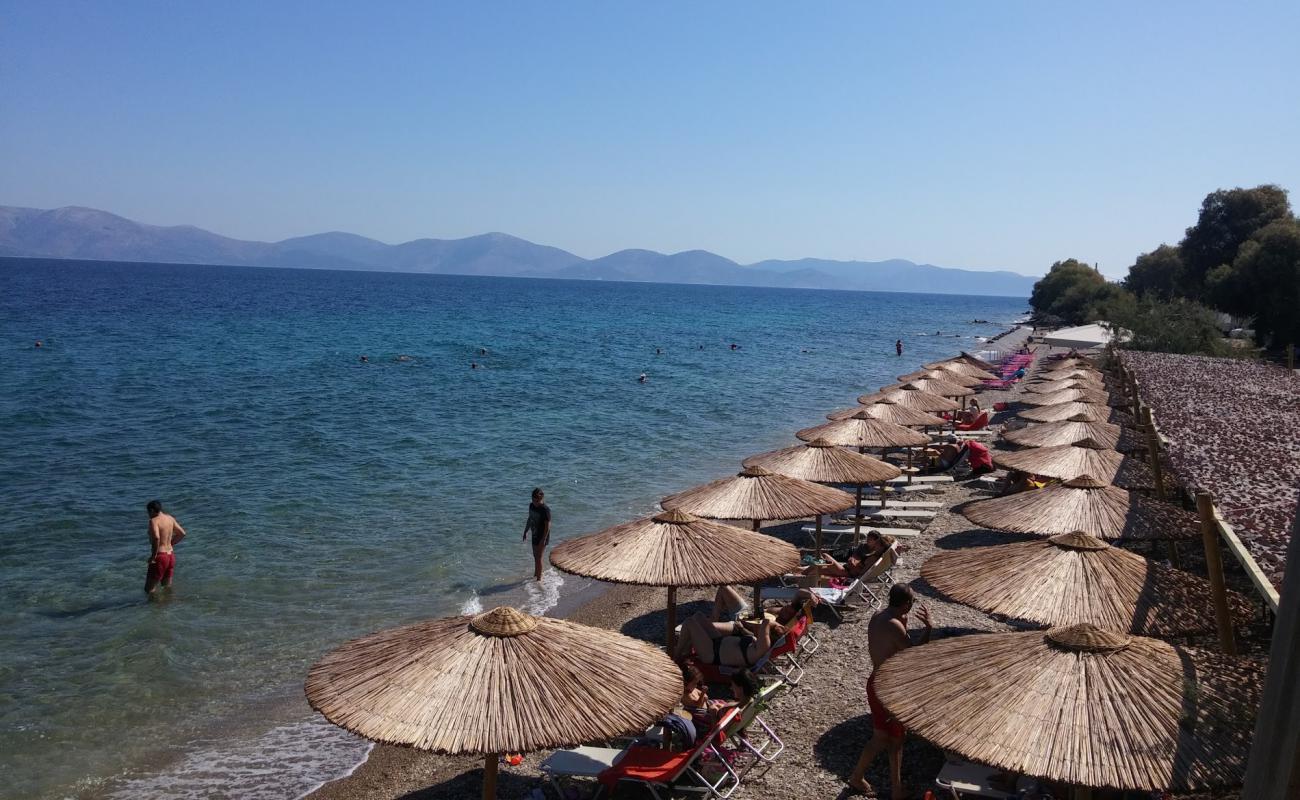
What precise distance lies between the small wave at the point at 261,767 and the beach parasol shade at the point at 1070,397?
16711 mm

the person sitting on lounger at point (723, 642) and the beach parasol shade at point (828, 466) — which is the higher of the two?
the beach parasol shade at point (828, 466)

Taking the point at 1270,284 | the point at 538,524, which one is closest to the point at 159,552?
the point at 538,524

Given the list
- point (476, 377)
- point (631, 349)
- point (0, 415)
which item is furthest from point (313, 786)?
point (631, 349)

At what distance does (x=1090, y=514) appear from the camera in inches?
386

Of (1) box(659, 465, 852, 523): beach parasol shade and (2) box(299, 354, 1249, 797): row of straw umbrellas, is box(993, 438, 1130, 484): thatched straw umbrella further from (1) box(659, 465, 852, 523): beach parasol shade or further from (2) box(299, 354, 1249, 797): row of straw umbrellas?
(1) box(659, 465, 852, 523): beach parasol shade

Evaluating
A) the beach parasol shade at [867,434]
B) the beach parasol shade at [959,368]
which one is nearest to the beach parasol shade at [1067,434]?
the beach parasol shade at [867,434]

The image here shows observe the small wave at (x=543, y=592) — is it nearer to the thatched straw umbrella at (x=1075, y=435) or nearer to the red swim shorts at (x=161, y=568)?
the red swim shorts at (x=161, y=568)

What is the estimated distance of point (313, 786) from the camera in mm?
8133

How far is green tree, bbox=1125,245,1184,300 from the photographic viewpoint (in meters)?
60.3

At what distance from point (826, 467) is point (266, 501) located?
1187 cm

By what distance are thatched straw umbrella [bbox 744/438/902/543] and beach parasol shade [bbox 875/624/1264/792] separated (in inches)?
278

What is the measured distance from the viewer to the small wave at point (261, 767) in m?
8.05

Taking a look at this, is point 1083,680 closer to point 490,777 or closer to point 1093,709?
point 1093,709

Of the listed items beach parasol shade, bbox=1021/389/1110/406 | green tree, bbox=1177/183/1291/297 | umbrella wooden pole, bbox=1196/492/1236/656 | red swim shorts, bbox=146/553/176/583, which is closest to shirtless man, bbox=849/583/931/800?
umbrella wooden pole, bbox=1196/492/1236/656
